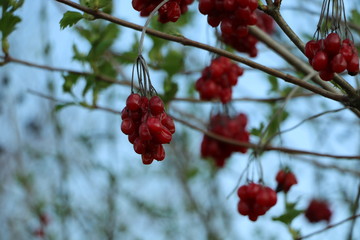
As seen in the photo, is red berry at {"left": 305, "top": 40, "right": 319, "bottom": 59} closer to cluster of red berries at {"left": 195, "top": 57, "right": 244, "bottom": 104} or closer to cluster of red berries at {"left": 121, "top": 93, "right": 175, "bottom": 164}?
cluster of red berries at {"left": 121, "top": 93, "right": 175, "bottom": 164}

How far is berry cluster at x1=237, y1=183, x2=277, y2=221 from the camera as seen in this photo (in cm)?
196

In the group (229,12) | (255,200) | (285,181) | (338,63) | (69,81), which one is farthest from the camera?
(69,81)

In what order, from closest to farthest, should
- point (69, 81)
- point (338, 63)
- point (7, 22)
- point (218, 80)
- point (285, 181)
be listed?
point (338, 63) < point (7, 22) < point (285, 181) < point (218, 80) < point (69, 81)

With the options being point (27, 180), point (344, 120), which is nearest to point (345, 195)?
point (344, 120)

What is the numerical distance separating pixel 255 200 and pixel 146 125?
760mm

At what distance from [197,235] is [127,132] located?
4554 mm

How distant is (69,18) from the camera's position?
170 cm

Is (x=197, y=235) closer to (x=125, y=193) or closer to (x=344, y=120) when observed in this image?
(x=125, y=193)

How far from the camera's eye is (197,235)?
580 cm

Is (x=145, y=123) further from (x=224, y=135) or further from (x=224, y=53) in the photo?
(x=224, y=135)

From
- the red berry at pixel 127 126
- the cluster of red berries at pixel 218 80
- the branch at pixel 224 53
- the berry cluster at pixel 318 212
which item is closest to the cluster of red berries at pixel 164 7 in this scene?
the branch at pixel 224 53

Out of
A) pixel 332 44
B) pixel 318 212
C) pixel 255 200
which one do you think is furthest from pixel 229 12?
pixel 318 212

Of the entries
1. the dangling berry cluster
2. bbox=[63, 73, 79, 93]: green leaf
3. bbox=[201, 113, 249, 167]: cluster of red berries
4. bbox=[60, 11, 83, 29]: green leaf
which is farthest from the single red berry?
bbox=[63, 73, 79, 93]: green leaf

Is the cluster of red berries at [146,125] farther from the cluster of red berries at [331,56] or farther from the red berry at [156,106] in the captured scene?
the cluster of red berries at [331,56]
